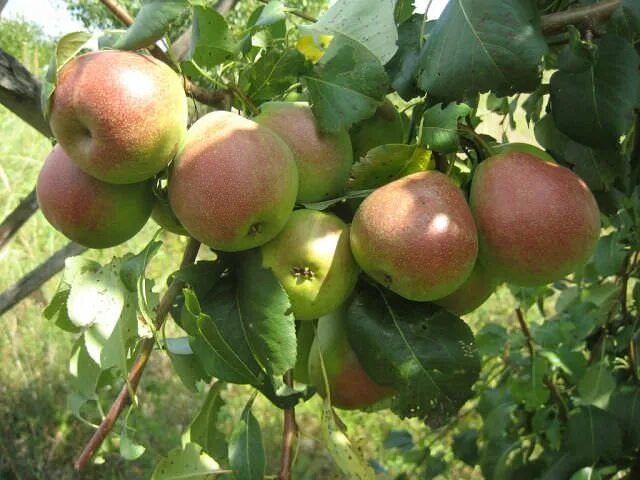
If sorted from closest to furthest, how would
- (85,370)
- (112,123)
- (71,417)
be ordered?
(112,123) < (85,370) < (71,417)

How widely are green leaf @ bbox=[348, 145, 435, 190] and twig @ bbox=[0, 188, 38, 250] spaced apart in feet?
2.92

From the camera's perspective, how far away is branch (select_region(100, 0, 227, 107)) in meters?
0.69

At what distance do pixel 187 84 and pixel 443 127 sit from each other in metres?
0.24

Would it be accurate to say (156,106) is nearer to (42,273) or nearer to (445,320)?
(445,320)

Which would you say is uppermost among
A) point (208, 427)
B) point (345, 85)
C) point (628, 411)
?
point (345, 85)

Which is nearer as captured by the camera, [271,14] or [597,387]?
[271,14]

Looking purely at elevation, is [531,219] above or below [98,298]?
above

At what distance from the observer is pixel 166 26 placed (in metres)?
0.64

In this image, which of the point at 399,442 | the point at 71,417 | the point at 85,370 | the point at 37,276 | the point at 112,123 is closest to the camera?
the point at 112,123

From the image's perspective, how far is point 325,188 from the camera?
73 centimetres

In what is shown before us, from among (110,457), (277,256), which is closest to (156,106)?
(277,256)

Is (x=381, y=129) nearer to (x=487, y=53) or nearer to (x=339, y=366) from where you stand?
(x=487, y=53)

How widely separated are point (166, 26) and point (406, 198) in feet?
0.83

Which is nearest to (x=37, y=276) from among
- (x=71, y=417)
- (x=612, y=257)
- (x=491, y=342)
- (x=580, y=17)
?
(x=491, y=342)
